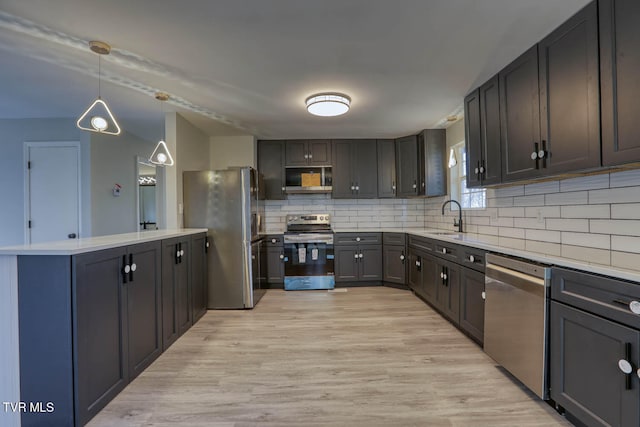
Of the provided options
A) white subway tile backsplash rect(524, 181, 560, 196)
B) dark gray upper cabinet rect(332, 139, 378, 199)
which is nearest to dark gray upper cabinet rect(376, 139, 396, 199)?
dark gray upper cabinet rect(332, 139, 378, 199)

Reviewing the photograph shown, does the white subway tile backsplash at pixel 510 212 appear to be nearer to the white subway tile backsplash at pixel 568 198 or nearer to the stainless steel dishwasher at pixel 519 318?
the white subway tile backsplash at pixel 568 198

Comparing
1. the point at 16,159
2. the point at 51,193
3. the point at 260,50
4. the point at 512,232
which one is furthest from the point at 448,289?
the point at 16,159

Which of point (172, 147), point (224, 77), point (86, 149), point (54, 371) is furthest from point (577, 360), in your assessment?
point (86, 149)

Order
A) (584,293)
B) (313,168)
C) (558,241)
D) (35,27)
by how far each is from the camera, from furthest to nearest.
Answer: (313,168) < (558,241) < (35,27) < (584,293)

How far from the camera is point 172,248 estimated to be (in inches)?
101

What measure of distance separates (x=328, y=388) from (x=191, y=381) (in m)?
0.93

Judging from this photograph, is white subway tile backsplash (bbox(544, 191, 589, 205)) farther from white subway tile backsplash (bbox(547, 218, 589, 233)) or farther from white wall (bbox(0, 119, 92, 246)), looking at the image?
white wall (bbox(0, 119, 92, 246))

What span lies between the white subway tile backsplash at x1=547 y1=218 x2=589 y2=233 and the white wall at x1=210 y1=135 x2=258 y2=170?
145 inches

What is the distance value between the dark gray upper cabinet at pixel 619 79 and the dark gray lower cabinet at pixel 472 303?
1184 millimetres

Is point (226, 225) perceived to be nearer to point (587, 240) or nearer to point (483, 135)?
point (483, 135)

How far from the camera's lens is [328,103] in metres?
2.87

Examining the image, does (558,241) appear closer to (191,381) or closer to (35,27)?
(191,381)

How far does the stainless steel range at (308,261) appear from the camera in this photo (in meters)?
4.29

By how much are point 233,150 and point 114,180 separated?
1747mm
